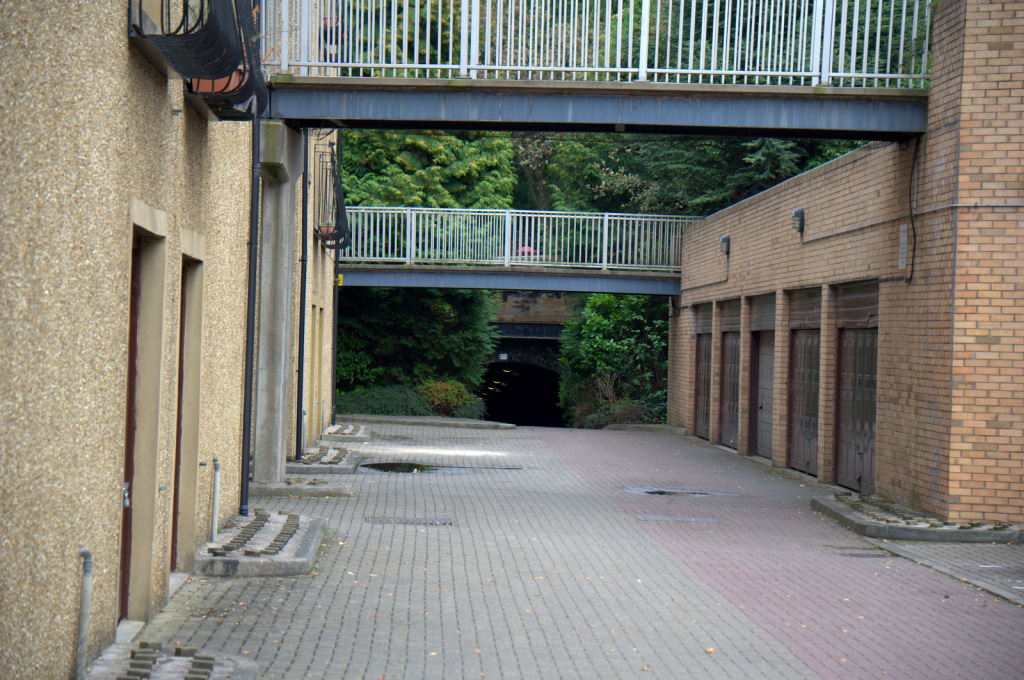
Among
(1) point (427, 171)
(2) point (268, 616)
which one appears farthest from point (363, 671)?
(1) point (427, 171)

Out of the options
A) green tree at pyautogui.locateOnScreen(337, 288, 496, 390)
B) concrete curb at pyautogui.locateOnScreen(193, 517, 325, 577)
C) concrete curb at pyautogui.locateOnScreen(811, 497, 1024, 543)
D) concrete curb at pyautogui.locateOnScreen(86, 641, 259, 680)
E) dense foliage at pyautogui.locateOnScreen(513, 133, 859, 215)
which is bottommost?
A: concrete curb at pyautogui.locateOnScreen(811, 497, 1024, 543)

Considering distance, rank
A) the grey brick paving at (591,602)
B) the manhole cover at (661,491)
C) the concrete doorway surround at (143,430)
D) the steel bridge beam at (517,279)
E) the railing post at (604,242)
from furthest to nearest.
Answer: the railing post at (604,242)
the steel bridge beam at (517,279)
the manhole cover at (661,491)
the concrete doorway surround at (143,430)
the grey brick paving at (591,602)

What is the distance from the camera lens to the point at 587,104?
38.1 ft

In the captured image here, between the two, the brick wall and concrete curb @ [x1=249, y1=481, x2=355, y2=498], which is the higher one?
the brick wall

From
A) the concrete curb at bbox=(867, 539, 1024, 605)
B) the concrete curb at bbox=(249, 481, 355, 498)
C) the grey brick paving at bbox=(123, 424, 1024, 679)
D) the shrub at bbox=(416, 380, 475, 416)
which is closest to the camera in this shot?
the grey brick paving at bbox=(123, 424, 1024, 679)

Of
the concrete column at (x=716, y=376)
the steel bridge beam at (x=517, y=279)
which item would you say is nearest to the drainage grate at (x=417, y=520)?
the concrete column at (x=716, y=376)

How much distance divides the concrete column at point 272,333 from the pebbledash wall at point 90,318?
4.15m

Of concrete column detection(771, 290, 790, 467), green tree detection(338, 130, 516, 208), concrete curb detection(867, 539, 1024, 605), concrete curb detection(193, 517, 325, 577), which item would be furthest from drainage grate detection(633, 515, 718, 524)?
green tree detection(338, 130, 516, 208)

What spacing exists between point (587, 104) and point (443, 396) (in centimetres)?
1895

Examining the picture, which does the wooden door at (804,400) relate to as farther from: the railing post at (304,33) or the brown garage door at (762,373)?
the railing post at (304,33)

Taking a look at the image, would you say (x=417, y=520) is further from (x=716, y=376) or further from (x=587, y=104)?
(x=716, y=376)

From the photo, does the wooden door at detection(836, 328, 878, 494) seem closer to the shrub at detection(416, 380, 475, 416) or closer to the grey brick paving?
the grey brick paving

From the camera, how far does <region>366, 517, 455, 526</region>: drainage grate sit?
35.1 feet

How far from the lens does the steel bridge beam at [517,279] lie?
25.3 m
